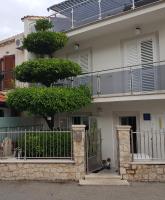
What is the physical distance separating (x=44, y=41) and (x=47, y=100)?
9.76 ft

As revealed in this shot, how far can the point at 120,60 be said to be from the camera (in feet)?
47.4

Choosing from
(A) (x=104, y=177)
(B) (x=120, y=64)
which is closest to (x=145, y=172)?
(A) (x=104, y=177)

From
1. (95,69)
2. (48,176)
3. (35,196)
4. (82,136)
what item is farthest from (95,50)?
(35,196)

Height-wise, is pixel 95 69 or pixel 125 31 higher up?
pixel 125 31

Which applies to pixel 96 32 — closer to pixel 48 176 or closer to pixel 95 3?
pixel 95 3

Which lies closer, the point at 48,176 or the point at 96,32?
the point at 48,176

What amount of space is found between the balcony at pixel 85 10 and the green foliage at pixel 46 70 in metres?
2.52

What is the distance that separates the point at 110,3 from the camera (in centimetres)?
1461

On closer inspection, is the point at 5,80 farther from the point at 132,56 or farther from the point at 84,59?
the point at 132,56

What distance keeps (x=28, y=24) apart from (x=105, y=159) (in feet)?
27.4

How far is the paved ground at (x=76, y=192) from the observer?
9.44m

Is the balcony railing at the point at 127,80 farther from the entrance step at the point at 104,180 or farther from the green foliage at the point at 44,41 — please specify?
the entrance step at the point at 104,180

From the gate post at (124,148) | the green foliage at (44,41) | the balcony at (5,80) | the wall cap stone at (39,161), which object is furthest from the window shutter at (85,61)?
the wall cap stone at (39,161)

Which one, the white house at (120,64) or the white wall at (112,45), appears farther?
the white wall at (112,45)
